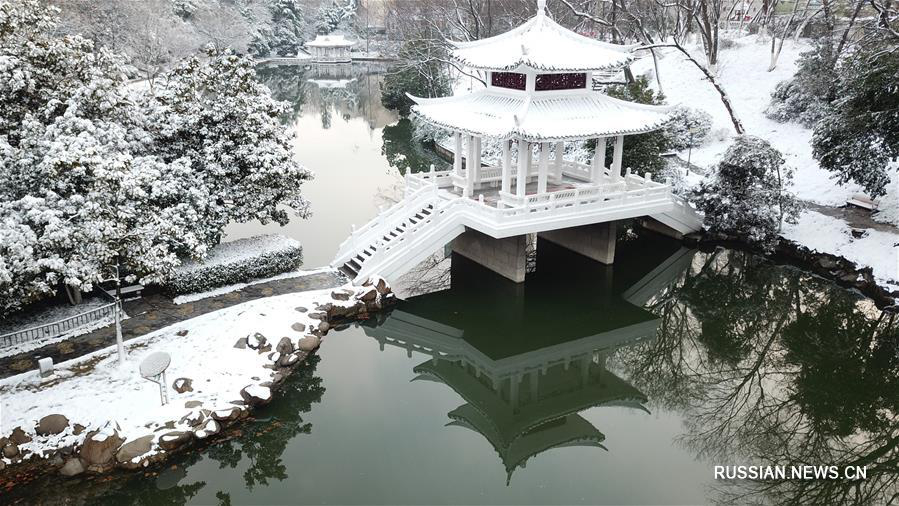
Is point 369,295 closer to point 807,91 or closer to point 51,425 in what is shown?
point 51,425

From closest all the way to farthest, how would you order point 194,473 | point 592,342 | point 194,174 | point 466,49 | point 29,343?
1. point 194,473
2. point 29,343
3. point 592,342
4. point 194,174
5. point 466,49

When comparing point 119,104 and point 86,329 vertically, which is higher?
point 119,104

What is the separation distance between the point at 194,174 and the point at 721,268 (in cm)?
1689

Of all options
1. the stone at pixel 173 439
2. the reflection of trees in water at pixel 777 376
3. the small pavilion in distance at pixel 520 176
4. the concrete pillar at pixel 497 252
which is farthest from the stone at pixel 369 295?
the reflection of trees in water at pixel 777 376

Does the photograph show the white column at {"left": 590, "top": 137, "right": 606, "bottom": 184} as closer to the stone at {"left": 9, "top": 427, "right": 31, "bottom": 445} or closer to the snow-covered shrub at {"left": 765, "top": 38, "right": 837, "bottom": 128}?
Result: the snow-covered shrub at {"left": 765, "top": 38, "right": 837, "bottom": 128}

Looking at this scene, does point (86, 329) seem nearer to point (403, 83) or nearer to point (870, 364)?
point (870, 364)

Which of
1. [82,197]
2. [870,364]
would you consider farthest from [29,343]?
[870,364]

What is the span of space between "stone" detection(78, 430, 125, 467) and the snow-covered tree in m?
21.2

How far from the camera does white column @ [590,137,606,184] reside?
19.8 metres

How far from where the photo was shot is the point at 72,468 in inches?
435

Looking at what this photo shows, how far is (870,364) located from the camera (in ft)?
50.2

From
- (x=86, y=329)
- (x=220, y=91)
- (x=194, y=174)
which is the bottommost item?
(x=86, y=329)

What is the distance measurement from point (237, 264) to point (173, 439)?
6.88 m

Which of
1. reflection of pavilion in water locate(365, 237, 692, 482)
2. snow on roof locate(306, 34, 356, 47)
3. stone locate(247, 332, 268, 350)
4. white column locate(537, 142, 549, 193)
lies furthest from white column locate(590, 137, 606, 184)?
snow on roof locate(306, 34, 356, 47)
